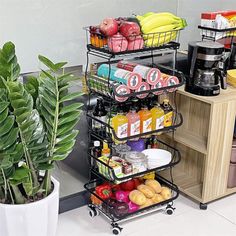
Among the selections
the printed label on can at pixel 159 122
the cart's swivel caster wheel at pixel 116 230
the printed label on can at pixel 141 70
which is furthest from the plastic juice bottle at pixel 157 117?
the cart's swivel caster wheel at pixel 116 230

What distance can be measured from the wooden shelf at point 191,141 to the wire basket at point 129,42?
1.80 feet

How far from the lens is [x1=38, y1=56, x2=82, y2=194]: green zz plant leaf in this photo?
4.97ft

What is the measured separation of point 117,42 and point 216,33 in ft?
2.76

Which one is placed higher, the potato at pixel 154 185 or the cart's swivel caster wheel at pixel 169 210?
the potato at pixel 154 185

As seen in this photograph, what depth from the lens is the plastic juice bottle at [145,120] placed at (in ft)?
6.78

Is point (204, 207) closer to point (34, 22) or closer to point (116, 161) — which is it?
point (116, 161)

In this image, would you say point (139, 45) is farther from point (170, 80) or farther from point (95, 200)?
point (95, 200)

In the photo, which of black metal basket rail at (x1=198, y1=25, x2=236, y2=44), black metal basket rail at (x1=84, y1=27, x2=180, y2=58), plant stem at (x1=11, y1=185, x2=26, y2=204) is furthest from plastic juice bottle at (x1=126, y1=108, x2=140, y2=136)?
black metal basket rail at (x1=198, y1=25, x2=236, y2=44)

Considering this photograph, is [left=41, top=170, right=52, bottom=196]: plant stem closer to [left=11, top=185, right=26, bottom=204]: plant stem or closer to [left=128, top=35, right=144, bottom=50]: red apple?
[left=11, top=185, right=26, bottom=204]: plant stem

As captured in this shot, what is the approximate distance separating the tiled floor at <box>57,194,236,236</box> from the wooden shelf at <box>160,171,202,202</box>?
0.07 metres

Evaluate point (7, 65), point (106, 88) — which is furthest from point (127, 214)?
point (7, 65)

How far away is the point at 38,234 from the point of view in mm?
1531

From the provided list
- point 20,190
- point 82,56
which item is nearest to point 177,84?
point 82,56

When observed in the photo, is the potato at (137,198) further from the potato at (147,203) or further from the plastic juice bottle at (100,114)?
the plastic juice bottle at (100,114)
